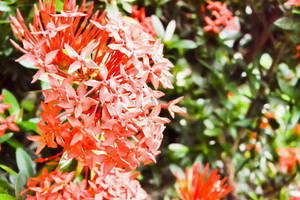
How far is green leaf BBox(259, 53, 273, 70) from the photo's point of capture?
3.62ft

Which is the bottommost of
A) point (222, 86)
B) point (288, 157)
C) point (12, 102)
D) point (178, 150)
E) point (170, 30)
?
point (288, 157)

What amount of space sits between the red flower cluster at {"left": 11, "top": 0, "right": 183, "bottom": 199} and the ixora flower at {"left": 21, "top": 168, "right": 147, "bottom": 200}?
13mm

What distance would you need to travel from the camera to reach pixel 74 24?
1.95ft

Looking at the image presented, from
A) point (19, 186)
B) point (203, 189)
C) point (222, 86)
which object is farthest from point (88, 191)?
point (222, 86)

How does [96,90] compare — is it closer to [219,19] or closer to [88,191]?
[88,191]

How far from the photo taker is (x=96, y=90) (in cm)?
59

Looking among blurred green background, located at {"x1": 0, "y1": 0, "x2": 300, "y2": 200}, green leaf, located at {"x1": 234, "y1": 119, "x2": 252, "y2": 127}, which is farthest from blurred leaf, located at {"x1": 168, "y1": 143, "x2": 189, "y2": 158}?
green leaf, located at {"x1": 234, "y1": 119, "x2": 252, "y2": 127}

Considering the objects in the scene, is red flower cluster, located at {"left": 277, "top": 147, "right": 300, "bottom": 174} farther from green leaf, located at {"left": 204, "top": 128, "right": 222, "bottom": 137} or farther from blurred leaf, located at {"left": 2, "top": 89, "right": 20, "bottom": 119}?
blurred leaf, located at {"left": 2, "top": 89, "right": 20, "bottom": 119}

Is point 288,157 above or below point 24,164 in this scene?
below

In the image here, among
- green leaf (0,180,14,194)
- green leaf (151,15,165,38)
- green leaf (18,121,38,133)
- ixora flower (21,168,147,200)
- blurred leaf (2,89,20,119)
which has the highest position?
green leaf (151,15,165,38)

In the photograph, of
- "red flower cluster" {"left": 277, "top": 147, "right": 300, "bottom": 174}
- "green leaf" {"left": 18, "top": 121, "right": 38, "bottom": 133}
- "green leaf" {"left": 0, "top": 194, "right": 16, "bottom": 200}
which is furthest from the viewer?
"red flower cluster" {"left": 277, "top": 147, "right": 300, "bottom": 174}

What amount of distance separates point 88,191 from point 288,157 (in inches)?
33.2

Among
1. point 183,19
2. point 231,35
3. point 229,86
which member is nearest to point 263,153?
point 229,86

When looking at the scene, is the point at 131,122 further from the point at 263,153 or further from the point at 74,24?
the point at 263,153
